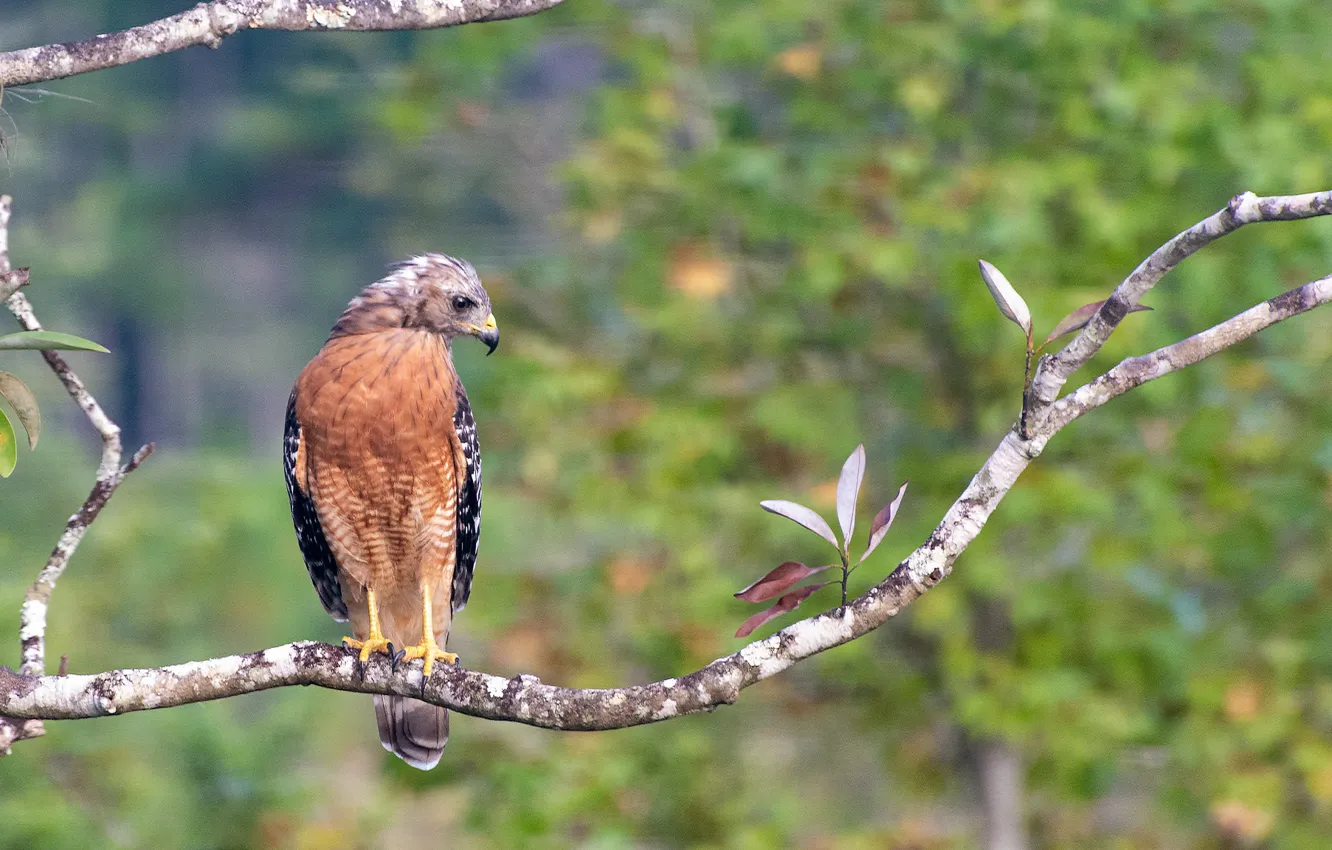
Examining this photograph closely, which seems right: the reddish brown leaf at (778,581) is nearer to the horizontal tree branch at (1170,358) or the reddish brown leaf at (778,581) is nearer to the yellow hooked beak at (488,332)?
the horizontal tree branch at (1170,358)

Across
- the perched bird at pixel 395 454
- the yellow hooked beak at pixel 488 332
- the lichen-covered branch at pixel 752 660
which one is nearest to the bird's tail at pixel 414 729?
the perched bird at pixel 395 454

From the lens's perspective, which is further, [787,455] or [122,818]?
[122,818]

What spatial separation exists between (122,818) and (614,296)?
11.5 ft

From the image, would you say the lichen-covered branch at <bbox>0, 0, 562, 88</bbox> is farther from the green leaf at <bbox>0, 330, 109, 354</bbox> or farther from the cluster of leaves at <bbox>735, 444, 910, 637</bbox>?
the cluster of leaves at <bbox>735, 444, 910, 637</bbox>

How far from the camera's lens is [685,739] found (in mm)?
6379

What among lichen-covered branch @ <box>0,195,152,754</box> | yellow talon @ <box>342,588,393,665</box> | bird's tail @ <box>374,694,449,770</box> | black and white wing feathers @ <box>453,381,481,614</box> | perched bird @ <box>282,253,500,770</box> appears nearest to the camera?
lichen-covered branch @ <box>0,195,152,754</box>

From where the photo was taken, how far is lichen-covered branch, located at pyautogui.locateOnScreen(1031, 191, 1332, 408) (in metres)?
2.18

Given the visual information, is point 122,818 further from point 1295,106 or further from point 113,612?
point 1295,106

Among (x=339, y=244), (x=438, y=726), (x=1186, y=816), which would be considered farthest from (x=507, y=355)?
(x=339, y=244)

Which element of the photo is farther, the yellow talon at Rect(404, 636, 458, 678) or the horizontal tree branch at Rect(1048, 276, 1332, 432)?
the yellow talon at Rect(404, 636, 458, 678)

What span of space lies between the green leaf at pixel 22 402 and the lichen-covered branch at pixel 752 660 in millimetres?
470

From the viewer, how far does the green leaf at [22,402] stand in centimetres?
260

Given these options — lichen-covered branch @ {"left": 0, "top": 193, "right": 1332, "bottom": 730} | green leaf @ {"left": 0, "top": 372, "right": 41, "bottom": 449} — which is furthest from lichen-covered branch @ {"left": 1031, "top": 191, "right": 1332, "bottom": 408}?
green leaf @ {"left": 0, "top": 372, "right": 41, "bottom": 449}

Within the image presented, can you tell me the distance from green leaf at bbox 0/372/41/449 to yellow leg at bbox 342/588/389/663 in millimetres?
796
